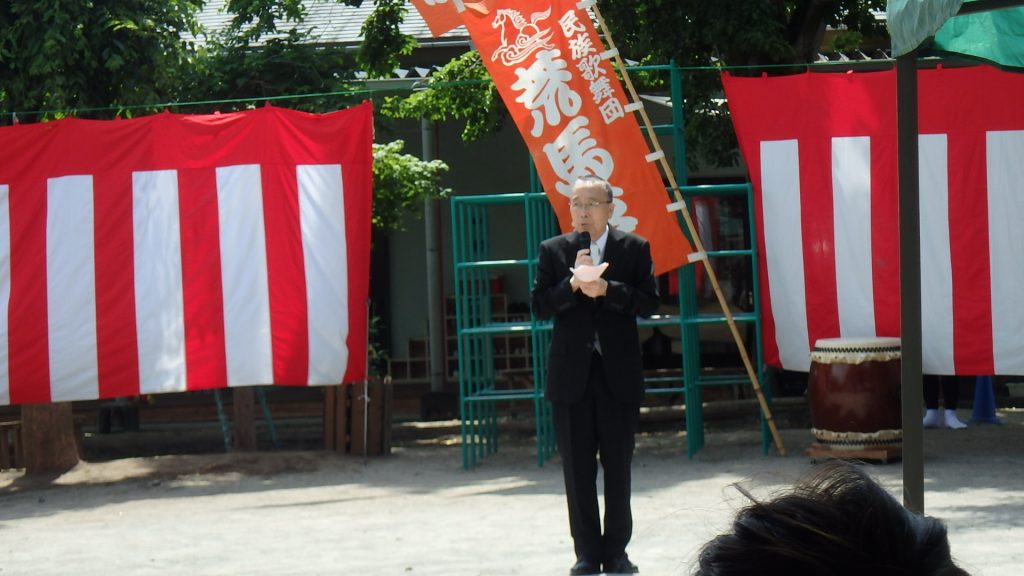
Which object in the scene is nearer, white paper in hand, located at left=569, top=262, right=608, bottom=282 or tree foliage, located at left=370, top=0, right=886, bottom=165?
white paper in hand, located at left=569, top=262, right=608, bottom=282

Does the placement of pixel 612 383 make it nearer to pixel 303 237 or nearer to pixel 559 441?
pixel 559 441

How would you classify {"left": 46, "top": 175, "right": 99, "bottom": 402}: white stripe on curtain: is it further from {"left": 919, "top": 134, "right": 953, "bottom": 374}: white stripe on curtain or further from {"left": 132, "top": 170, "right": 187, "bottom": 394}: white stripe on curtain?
{"left": 919, "top": 134, "right": 953, "bottom": 374}: white stripe on curtain

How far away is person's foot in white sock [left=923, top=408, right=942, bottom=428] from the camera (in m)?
10.8

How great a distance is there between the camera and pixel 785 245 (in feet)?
30.8

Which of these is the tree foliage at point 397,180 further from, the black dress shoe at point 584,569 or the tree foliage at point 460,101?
the black dress shoe at point 584,569

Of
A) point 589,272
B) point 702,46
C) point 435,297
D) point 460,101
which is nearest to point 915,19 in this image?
point 589,272

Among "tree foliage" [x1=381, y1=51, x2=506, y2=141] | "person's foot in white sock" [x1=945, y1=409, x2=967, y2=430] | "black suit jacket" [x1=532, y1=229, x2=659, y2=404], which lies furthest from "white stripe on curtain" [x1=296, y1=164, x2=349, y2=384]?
"person's foot in white sock" [x1=945, y1=409, x2=967, y2=430]

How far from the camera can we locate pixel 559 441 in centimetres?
600

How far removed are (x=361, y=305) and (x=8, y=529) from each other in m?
2.82

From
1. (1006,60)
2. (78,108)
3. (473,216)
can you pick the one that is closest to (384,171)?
(473,216)

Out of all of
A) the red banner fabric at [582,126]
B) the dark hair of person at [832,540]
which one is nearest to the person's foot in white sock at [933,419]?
the red banner fabric at [582,126]

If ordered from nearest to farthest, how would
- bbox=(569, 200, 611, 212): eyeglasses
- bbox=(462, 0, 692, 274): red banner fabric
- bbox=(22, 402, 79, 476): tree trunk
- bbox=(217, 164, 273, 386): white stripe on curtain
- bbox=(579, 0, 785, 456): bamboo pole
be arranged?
bbox=(569, 200, 611, 212): eyeglasses, bbox=(579, 0, 785, 456): bamboo pole, bbox=(462, 0, 692, 274): red banner fabric, bbox=(217, 164, 273, 386): white stripe on curtain, bbox=(22, 402, 79, 476): tree trunk

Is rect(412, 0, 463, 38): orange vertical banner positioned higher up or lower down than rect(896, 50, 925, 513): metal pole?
higher up

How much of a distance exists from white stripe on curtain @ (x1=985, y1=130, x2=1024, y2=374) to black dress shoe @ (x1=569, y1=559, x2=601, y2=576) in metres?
4.31
